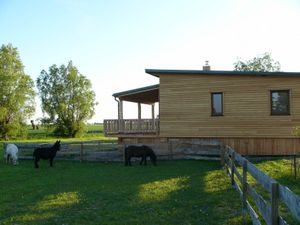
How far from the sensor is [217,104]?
2128 centimetres

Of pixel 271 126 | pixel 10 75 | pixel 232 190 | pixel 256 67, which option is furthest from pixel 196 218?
pixel 256 67

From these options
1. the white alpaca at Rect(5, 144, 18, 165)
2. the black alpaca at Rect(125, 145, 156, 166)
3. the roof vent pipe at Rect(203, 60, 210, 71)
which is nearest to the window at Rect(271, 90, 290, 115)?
the roof vent pipe at Rect(203, 60, 210, 71)

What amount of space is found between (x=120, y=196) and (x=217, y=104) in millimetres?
12252

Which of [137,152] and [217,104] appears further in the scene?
[217,104]

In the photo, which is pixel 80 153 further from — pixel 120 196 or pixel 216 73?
pixel 120 196

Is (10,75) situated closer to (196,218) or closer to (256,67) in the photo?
(256,67)

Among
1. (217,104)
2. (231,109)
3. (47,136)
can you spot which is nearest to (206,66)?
(217,104)

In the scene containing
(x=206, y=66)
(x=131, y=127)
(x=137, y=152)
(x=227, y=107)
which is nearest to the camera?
(x=137, y=152)

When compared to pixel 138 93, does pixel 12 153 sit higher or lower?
lower

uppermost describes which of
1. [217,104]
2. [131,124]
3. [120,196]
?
[217,104]

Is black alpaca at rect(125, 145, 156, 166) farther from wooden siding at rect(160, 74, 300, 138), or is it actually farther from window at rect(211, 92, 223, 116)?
window at rect(211, 92, 223, 116)

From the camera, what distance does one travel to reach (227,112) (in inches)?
824

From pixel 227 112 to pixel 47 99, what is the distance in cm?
4854

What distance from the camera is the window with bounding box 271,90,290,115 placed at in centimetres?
1994
